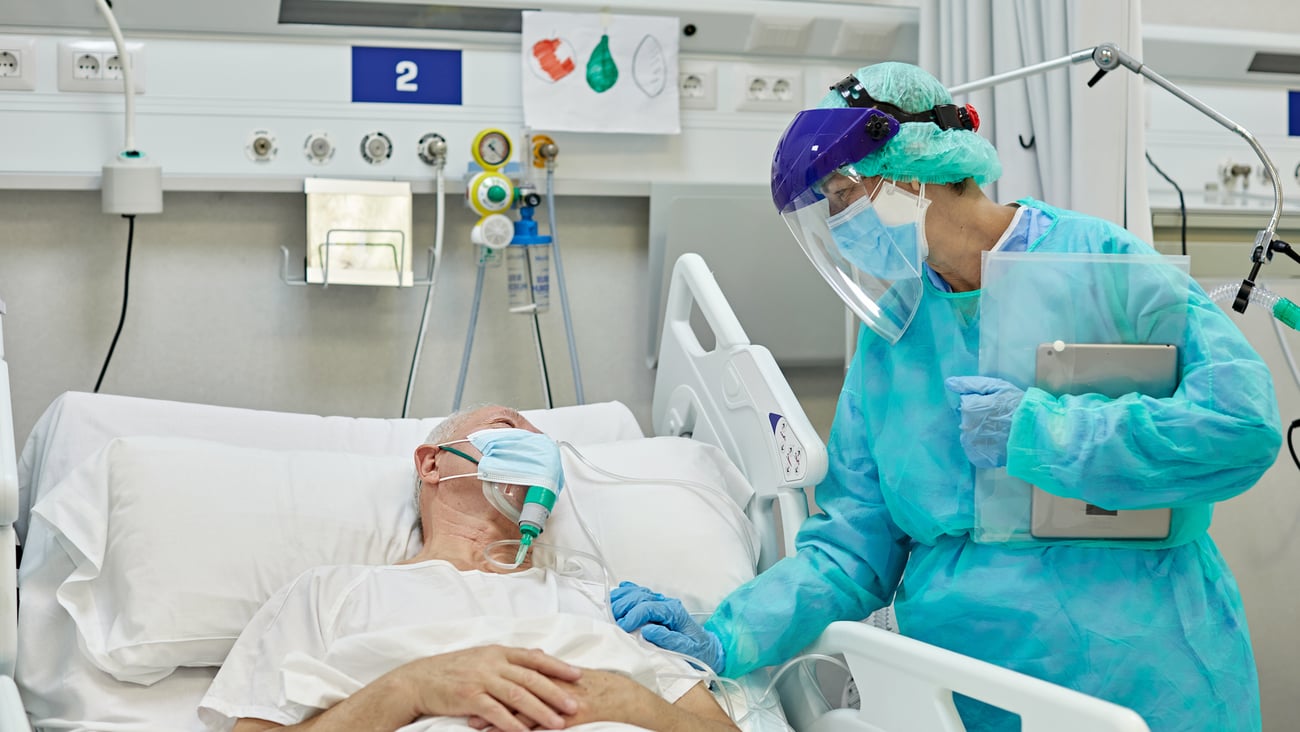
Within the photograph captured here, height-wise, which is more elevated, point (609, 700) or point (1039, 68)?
point (1039, 68)

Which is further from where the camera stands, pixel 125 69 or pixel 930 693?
pixel 125 69

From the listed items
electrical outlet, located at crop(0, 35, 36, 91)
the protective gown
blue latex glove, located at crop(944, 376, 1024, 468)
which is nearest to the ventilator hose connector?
the protective gown

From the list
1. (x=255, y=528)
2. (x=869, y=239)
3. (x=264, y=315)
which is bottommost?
(x=255, y=528)

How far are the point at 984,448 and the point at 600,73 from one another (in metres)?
1.50

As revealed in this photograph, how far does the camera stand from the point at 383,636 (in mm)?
1615

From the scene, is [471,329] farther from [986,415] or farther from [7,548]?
[986,415]

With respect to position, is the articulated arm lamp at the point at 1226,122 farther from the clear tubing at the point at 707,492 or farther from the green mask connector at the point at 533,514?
the green mask connector at the point at 533,514

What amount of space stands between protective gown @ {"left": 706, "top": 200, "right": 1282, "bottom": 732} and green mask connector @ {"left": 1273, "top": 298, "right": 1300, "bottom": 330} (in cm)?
12

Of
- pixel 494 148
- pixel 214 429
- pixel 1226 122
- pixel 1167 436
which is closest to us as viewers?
pixel 1167 436

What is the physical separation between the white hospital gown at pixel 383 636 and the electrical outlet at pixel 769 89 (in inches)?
58.0

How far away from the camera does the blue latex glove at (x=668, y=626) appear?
1.76 meters

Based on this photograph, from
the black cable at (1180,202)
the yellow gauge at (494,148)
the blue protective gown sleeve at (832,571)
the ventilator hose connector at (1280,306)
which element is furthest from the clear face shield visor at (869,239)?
the black cable at (1180,202)

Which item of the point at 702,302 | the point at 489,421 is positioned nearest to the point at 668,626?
the point at 489,421

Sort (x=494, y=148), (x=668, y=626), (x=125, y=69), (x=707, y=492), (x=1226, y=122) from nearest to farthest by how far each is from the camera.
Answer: (x=1226, y=122) < (x=668, y=626) < (x=707, y=492) < (x=125, y=69) < (x=494, y=148)
